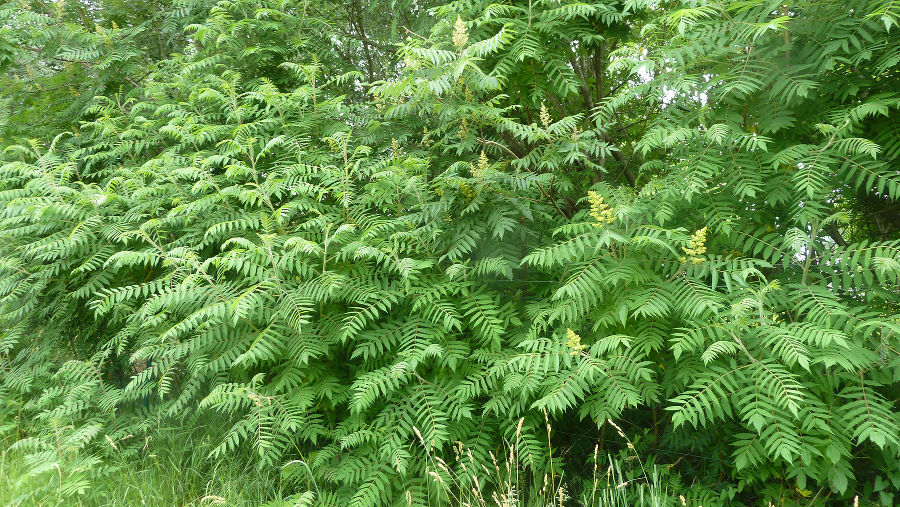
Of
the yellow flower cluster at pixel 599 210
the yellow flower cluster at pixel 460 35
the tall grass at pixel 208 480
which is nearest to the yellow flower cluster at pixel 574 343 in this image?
the yellow flower cluster at pixel 599 210

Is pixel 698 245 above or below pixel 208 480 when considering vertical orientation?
above

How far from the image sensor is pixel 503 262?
10.4ft

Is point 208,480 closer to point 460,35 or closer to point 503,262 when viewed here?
point 503,262

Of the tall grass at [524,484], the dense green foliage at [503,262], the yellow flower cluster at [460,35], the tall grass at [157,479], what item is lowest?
the tall grass at [157,479]

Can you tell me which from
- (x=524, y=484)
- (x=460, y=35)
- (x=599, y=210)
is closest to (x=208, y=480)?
(x=524, y=484)

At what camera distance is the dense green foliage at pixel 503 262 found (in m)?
2.58

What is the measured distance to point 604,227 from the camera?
2.87m

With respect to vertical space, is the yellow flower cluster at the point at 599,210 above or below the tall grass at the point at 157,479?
above

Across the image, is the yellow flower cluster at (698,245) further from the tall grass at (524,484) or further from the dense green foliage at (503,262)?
the tall grass at (524,484)

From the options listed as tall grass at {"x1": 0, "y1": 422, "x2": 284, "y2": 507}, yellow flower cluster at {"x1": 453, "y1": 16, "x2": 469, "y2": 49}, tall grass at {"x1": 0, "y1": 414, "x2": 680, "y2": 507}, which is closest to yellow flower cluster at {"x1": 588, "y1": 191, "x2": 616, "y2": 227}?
yellow flower cluster at {"x1": 453, "y1": 16, "x2": 469, "y2": 49}

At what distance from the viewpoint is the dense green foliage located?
8.45ft

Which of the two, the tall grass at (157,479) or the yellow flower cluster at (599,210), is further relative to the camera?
the tall grass at (157,479)

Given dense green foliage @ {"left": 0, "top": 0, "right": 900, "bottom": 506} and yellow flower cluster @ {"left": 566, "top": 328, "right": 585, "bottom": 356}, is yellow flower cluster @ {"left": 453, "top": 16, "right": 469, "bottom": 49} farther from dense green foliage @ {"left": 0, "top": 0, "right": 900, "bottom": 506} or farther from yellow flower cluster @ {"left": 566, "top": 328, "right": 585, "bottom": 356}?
yellow flower cluster @ {"left": 566, "top": 328, "right": 585, "bottom": 356}

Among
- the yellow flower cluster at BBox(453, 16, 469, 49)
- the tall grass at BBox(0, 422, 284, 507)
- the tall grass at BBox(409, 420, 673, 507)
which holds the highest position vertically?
the yellow flower cluster at BBox(453, 16, 469, 49)
